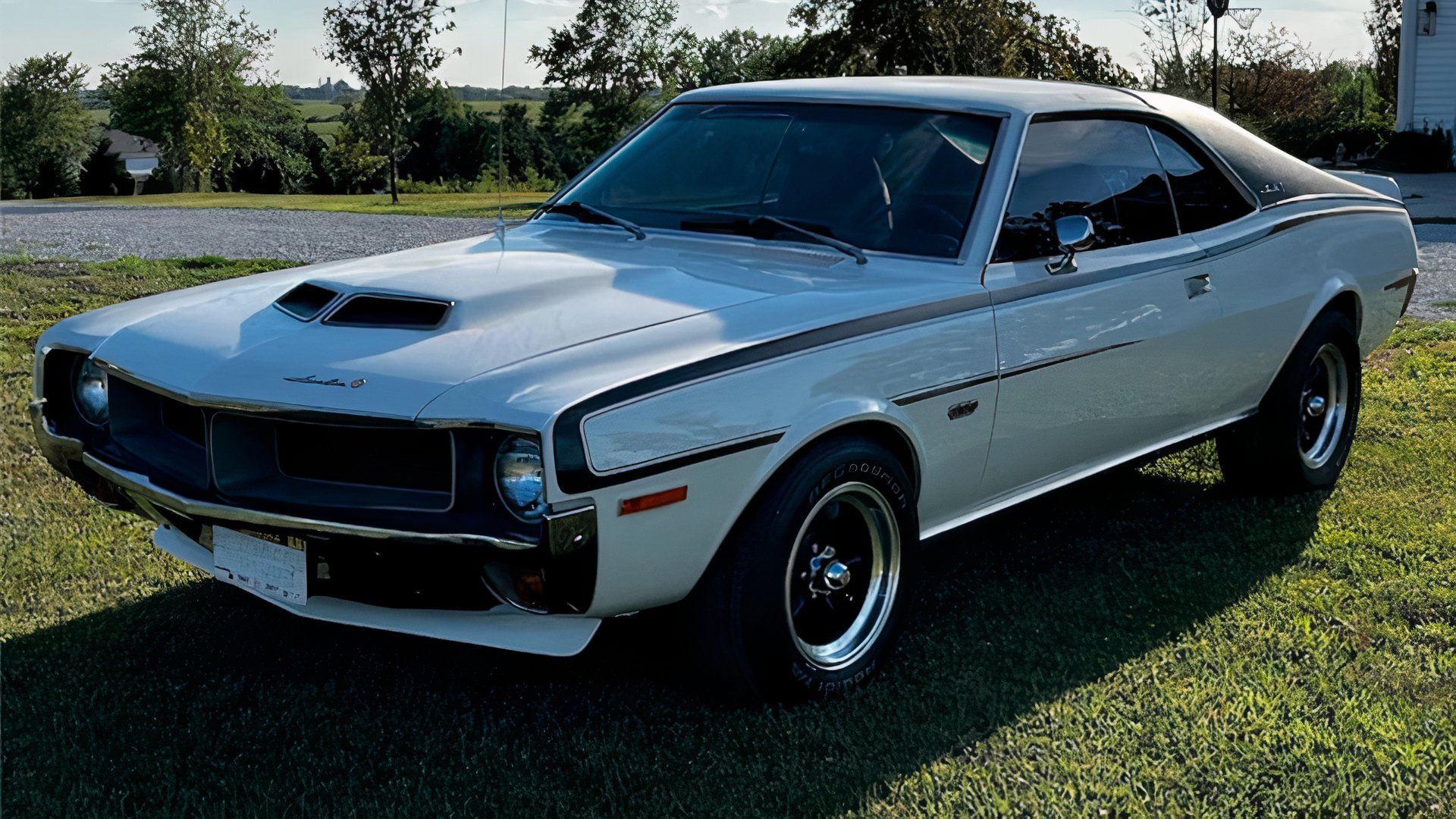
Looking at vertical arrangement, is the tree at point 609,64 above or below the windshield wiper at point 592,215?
above

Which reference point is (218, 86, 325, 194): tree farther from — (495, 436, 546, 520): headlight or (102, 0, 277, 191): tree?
(495, 436, 546, 520): headlight

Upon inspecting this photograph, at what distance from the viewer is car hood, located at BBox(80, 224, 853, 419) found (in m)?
3.12

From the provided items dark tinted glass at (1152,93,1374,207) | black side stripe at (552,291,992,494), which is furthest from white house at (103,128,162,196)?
black side stripe at (552,291,992,494)

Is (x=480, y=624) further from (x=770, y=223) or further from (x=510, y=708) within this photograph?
(x=770, y=223)

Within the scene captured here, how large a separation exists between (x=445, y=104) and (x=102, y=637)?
43.0 metres

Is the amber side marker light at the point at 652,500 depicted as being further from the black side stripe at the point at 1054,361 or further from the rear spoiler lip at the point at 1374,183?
the rear spoiler lip at the point at 1374,183

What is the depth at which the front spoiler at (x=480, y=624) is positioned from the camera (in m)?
3.14

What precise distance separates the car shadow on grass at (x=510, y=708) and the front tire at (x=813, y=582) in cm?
12

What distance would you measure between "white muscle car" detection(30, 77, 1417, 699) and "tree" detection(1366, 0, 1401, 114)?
35436 millimetres

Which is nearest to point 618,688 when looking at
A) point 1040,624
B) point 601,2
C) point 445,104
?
point 1040,624

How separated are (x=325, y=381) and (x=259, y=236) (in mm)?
14305

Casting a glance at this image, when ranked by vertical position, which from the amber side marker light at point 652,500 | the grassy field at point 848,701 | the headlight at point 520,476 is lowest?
the grassy field at point 848,701

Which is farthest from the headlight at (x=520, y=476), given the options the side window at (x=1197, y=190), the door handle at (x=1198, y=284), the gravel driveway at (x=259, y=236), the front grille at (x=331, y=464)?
the gravel driveway at (x=259, y=236)

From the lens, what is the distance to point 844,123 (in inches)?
174
